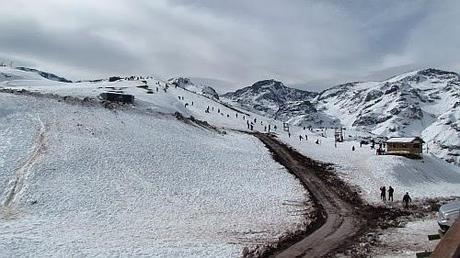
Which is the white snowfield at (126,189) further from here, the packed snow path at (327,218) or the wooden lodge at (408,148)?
the wooden lodge at (408,148)

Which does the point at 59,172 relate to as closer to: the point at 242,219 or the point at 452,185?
the point at 242,219

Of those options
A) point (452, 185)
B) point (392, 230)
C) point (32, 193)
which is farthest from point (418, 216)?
point (32, 193)

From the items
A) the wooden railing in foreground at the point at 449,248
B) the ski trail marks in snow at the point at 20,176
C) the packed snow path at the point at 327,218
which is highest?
the wooden railing in foreground at the point at 449,248

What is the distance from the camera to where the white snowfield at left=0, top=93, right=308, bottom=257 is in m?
27.6

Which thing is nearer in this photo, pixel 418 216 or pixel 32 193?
pixel 32 193

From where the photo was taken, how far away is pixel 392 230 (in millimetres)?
33531

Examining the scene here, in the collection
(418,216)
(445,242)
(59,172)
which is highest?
(445,242)

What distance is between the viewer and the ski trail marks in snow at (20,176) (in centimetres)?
3311

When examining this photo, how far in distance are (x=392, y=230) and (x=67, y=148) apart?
3021 cm

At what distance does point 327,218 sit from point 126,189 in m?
16.3

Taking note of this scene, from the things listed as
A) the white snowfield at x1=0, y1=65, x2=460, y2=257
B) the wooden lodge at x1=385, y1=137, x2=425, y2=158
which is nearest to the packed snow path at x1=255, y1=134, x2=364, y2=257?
the white snowfield at x1=0, y1=65, x2=460, y2=257

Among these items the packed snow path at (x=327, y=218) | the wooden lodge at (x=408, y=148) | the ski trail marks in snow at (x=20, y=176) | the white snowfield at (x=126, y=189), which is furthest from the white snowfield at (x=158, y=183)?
the packed snow path at (x=327, y=218)

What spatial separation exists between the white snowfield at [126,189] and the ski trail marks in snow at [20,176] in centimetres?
8

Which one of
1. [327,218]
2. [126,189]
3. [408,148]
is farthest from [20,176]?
[408,148]
